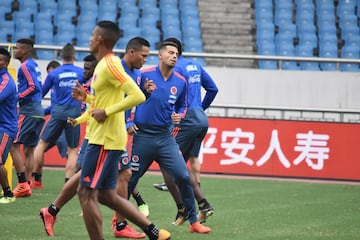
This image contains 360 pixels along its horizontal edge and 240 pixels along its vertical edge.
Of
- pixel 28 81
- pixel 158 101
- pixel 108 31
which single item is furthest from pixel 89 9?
pixel 108 31

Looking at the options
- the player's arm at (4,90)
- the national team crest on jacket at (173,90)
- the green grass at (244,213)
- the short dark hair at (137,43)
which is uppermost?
the short dark hair at (137,43)

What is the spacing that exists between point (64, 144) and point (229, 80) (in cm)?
525

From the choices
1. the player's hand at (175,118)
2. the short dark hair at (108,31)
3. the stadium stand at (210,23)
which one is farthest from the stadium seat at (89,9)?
the short dark hair at (108,31)

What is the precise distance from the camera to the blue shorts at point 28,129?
14.4m

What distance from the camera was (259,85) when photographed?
21141 mm

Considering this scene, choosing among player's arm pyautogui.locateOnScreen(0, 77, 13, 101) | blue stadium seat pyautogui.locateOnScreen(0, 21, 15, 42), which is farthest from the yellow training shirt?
blue stadium seat pyautogui.locateOnScreen(0, 21, 15, 42)

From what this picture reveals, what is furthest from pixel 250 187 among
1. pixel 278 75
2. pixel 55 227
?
pixel 55 227

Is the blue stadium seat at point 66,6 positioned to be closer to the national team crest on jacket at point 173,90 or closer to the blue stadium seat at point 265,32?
the blue stadium seat at point 265,32

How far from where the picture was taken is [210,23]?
1075 inches

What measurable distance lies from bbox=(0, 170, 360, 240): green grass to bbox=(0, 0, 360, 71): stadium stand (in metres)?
8.64

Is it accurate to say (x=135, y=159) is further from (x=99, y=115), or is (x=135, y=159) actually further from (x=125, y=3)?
(x=125, y=3)

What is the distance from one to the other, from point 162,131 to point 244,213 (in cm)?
279

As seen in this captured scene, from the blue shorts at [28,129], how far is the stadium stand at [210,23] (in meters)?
10.0

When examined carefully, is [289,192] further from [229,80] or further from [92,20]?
[92,20]
